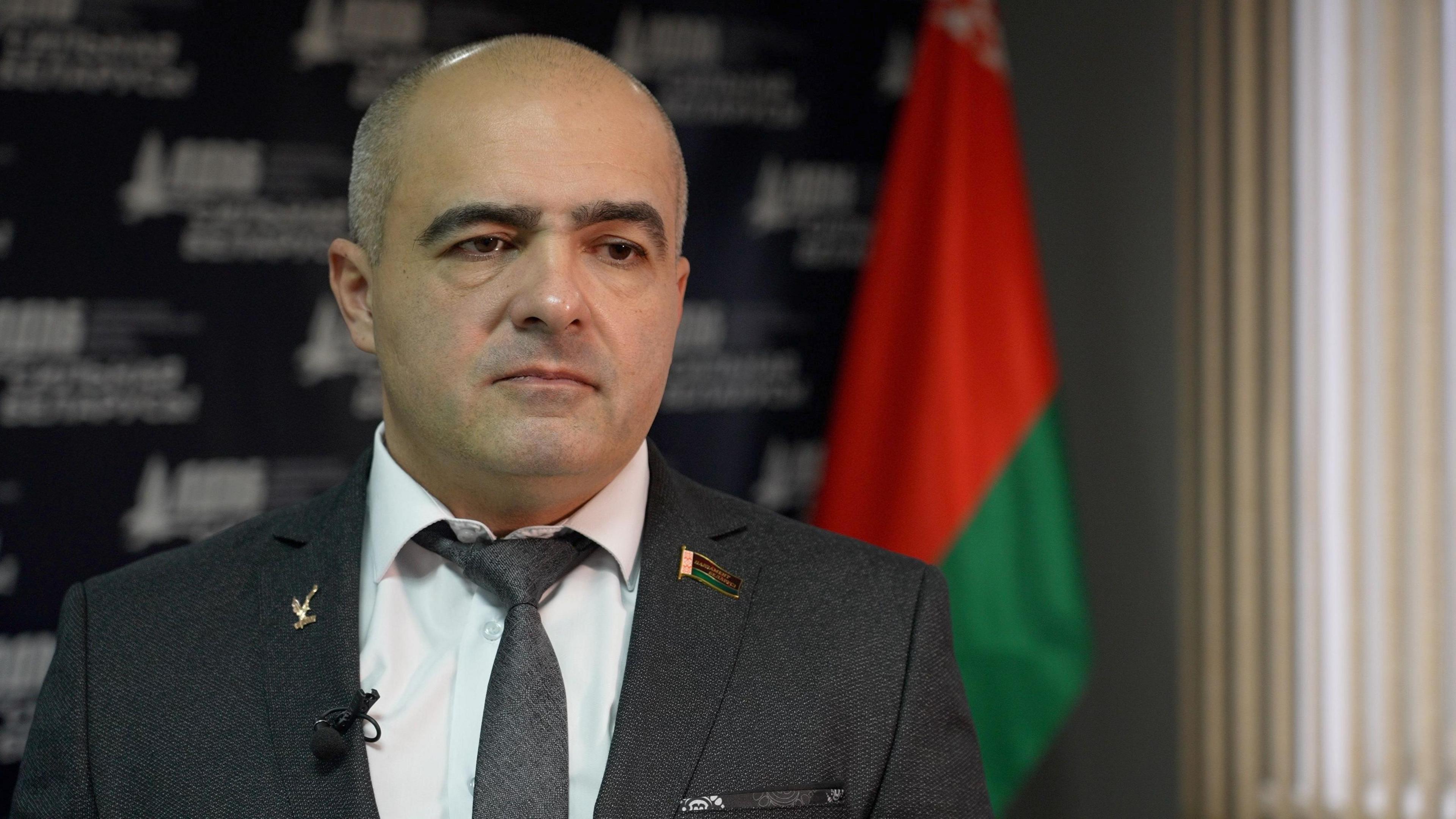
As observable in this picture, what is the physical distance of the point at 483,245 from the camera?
4.88ft

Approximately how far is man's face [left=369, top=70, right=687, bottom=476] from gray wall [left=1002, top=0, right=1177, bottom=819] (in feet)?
6.64

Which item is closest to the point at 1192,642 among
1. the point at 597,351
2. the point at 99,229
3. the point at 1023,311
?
the point at 1023,311

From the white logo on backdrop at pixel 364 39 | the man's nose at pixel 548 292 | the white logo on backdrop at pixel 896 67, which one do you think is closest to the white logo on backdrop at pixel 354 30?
the white logo on backdrop at pixel 364 39

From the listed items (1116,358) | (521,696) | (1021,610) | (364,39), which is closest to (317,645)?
(521,696)

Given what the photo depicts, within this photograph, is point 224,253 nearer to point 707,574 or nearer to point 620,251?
point 620,251

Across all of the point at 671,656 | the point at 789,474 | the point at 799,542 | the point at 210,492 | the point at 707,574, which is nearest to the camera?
the point at 671,656

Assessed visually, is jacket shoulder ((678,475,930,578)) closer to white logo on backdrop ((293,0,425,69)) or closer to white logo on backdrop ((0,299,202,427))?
white logo on backdrop ((0,299,202,427))

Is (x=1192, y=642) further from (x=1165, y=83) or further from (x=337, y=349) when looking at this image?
(x=337, y=349)

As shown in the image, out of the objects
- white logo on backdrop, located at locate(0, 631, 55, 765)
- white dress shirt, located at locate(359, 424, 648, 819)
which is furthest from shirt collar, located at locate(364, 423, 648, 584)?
white logo on backdrop, located at locate(0, 631, 55, 765)

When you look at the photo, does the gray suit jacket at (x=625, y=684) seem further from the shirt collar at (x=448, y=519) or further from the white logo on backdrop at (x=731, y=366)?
the white logo on backdrop at (x=731, y=366)

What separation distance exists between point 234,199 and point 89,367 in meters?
0.51

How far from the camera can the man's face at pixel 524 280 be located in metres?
1.43

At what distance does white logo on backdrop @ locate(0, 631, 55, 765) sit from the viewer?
270cm

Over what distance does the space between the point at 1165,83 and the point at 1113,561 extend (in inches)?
49.5
